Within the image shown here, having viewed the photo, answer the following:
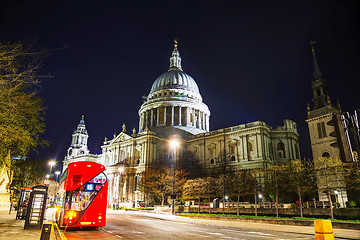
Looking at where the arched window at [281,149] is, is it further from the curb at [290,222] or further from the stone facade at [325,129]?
the curb at [290,222]

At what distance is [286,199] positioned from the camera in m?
47.9

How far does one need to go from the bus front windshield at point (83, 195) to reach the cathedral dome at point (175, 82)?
75.5 meters

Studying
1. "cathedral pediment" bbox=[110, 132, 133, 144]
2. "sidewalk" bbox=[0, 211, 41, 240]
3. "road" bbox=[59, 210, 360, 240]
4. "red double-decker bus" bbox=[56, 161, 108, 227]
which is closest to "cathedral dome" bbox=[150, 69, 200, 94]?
"cathedral pediment" bbox=[110, 132, 133, 144]

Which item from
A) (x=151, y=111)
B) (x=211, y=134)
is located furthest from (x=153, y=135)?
(x=151, y=111)

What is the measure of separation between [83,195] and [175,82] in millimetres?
78167

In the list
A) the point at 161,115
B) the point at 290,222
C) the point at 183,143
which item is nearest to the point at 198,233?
the point at 290,222

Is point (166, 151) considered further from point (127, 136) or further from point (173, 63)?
point (173, 63)

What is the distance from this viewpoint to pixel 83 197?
15.3 m

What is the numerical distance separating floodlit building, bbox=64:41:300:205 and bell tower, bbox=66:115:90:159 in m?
16.6

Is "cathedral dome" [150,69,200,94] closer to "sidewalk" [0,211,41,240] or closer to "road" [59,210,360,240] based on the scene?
"road" [59,210,360,240]

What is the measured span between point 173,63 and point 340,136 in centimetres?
7502

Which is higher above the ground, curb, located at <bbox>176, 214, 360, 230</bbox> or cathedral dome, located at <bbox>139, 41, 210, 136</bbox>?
cathedral dome, located at <bbox>139, 41, 210, 136</bbox>

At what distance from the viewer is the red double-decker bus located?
1504 cm

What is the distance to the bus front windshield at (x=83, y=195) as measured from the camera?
15.0 meters
